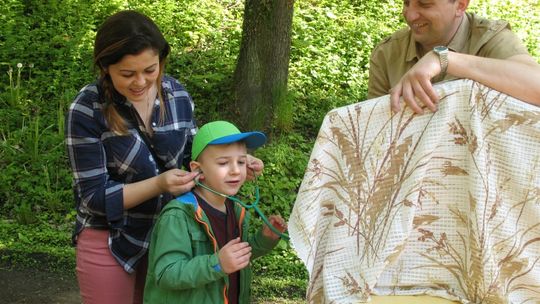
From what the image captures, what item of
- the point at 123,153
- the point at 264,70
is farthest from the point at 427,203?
the point at 264,70

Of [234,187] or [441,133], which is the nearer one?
[441,133]

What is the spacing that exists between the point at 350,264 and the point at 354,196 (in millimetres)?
222

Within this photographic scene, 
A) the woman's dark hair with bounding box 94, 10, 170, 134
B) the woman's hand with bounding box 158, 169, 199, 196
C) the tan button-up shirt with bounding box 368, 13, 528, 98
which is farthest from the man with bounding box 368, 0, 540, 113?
the woman's dark hair with bounding box 94, 10, 170, 134

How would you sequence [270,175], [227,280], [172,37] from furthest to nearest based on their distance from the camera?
[172,37] → [270,175] → [227,280]

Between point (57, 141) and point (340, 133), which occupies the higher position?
point (340, 133)

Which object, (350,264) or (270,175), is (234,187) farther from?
(270,175)

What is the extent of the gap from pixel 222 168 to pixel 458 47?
40.0 inches

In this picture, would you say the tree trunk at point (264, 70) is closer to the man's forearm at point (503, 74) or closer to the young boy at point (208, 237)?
the young boy at point (208, 237)

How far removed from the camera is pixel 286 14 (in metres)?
6.86

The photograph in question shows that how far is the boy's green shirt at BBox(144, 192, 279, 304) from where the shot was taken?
265 centimetres

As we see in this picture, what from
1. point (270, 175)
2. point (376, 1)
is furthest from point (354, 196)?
point (376, 1)

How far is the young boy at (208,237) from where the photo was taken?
265 centimetres

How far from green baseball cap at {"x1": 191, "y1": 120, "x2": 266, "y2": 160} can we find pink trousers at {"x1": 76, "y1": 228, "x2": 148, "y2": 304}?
1.72 ft

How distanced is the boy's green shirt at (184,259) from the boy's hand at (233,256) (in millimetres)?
28
